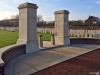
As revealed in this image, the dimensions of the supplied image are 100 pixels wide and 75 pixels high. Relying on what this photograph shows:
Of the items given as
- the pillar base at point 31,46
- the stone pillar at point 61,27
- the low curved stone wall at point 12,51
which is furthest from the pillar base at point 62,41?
the low curved stone wall at point 12,51

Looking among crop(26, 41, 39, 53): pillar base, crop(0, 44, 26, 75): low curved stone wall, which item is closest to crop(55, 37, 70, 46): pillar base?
crop(26, 41, 39, 53): pillar base

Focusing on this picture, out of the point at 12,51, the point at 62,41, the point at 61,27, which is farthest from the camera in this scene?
the point at 61,27

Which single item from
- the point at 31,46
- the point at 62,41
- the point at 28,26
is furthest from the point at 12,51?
the point at 62,41

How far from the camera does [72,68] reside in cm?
589

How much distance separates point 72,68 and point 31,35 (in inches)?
138

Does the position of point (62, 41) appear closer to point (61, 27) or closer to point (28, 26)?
point (61, 27)

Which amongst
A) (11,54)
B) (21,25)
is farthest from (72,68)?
(21,25)

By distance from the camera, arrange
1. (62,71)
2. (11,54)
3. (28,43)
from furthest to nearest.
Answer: (28,43), (11,54), (62,71)

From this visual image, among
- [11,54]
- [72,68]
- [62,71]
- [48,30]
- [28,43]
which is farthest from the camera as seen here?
[48,30]

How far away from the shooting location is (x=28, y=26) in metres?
8.40

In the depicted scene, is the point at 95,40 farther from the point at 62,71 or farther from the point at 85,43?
the point at 62,71

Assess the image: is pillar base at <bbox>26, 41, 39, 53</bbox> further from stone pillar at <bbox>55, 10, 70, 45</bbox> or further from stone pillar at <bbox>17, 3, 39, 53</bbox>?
stone pillar at <bbox>55, 10, 70, 45</bbox>

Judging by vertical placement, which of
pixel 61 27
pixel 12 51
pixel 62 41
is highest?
pixel 61 27

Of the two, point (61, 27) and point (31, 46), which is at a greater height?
point (61, 27)
